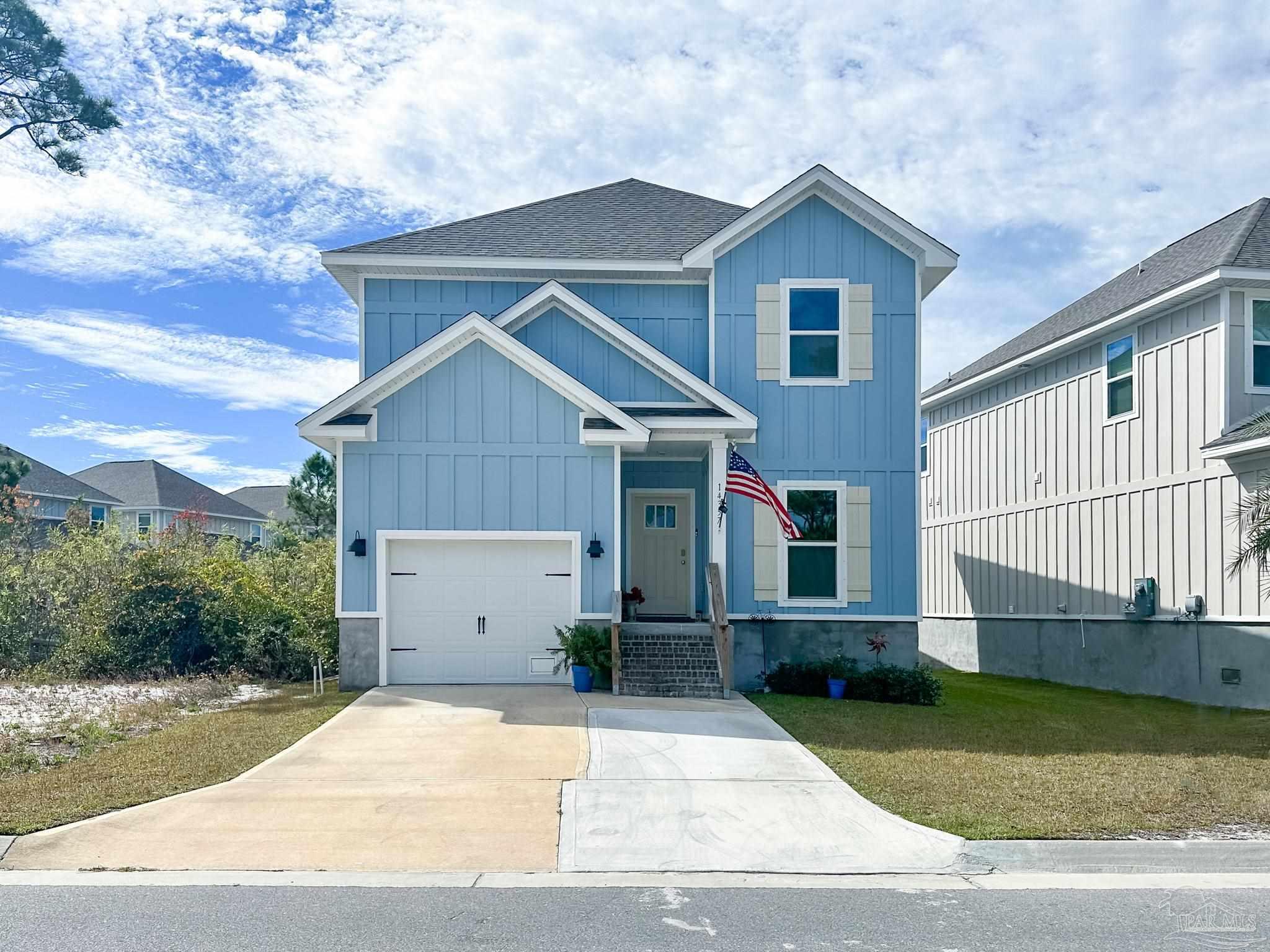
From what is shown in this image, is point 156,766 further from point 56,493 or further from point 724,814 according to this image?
point 56,493

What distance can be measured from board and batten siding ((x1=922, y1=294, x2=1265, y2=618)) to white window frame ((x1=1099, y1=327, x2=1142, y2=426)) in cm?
8

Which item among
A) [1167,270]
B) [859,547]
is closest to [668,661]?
[859,547]

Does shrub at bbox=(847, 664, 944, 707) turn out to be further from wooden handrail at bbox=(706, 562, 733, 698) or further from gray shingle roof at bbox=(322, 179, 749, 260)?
gray shingle roof at bbox=(322, 179, 749, 260)

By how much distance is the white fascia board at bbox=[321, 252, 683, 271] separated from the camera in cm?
1798

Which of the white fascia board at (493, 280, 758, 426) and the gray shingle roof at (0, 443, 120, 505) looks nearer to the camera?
the white fascia board at (493, 280, 758, 426)

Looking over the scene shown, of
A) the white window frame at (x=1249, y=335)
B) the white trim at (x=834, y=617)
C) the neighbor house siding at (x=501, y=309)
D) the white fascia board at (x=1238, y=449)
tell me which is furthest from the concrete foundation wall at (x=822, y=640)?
the white window frame at (x=1249, y=335)

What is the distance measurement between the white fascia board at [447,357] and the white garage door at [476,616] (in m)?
2.04

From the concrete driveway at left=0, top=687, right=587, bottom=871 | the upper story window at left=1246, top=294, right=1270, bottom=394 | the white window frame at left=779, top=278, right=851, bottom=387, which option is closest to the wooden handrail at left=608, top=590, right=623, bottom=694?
the concrete driveway at left=0, top=687, right=587, bottom=871

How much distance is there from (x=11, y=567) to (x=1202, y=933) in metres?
19.9

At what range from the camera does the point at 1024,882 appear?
746 cm

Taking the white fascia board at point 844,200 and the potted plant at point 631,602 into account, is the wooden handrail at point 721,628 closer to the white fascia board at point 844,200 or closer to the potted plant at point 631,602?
the potted plant at point 631,602

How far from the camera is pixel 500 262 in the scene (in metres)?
18.1

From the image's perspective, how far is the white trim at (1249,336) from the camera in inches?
666

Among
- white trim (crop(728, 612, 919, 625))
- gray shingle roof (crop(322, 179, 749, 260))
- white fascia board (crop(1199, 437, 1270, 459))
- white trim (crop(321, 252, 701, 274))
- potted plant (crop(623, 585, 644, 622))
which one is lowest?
white trim (crop(728, 612, 919, 625))
